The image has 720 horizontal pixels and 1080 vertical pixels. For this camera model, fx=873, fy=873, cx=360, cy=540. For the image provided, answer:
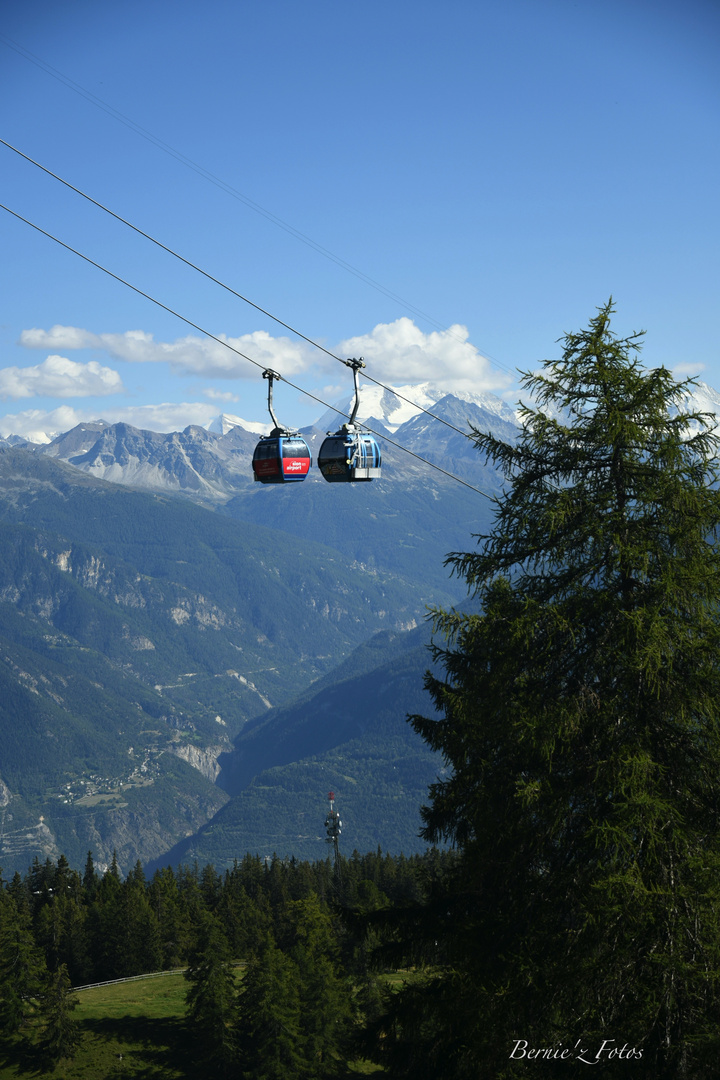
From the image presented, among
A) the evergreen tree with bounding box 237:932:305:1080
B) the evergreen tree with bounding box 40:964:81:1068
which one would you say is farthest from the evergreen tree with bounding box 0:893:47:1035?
the evergreen tree with bounding box 237:932:305:1080

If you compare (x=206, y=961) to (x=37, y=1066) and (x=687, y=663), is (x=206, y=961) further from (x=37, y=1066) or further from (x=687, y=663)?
(x=687, y=663)

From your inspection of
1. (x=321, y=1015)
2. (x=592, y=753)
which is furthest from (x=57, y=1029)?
(x=592, y=753)

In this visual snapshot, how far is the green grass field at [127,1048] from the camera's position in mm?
55906

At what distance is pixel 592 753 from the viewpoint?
40.7 ft

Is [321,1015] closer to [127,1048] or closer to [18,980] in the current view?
[127,1048]

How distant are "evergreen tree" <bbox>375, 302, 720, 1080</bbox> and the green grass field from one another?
45.1 meters

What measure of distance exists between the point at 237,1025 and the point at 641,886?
51670 mm

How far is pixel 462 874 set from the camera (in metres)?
14.8

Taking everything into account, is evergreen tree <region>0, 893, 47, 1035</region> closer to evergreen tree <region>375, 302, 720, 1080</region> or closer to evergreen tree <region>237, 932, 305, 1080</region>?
evergreen tree <region>237, 932, 305, 1080</region>
